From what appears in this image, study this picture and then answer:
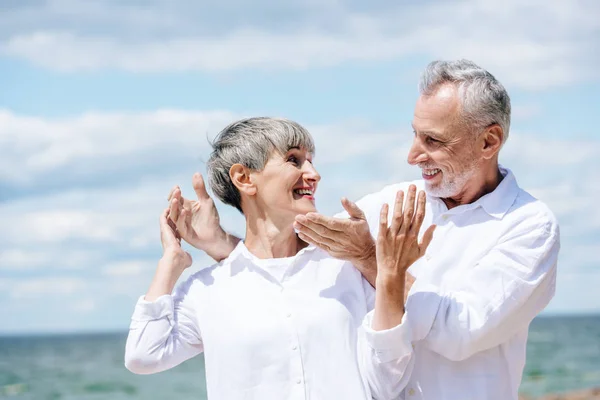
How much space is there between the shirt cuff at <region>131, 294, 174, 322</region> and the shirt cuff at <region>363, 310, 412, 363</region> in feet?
3.22

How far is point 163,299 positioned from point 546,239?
1784mm

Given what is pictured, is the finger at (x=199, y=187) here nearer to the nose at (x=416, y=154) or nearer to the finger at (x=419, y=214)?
the nose at (x=416, y=154)

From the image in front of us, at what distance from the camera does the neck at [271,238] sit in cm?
451

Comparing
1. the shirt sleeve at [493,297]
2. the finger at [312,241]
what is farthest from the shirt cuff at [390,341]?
the finger at [312,241]

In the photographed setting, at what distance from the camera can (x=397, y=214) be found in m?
3.89

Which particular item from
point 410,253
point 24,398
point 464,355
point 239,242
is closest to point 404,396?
point 464,355

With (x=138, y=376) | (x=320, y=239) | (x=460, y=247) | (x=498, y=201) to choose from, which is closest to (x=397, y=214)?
(x=320, y=239)

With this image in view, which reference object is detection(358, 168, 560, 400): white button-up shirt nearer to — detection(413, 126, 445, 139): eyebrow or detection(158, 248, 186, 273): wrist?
detection(413, 126, 445, 139): eyebrow

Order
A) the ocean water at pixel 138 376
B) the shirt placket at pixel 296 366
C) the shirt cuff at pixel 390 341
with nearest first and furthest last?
the shirt cuff at pixel 390 341, the shirt placket at pixel 296 366, the ocean water at pixel 138 376

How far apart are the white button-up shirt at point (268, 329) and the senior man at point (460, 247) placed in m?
0.14

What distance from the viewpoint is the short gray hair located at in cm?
445

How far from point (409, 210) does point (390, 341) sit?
1.89ft

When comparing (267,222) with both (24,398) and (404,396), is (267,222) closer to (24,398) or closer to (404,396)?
(404,396)

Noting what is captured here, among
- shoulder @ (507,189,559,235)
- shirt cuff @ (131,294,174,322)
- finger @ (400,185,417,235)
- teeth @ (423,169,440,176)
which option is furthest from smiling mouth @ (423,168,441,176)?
shirt cuff @ (131,294,174,322)
